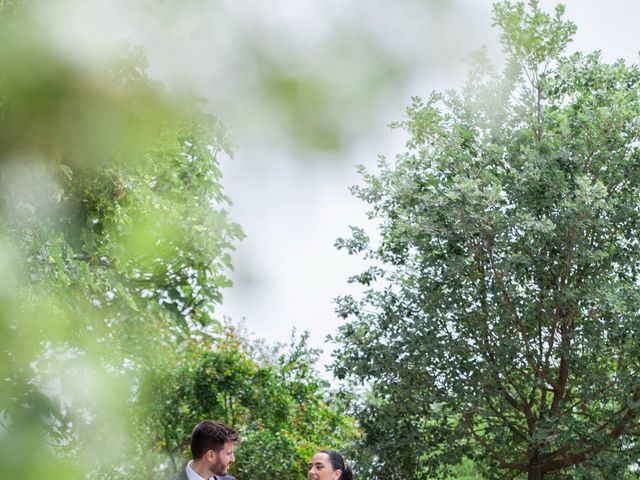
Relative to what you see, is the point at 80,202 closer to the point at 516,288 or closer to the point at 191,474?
the point at 191,474

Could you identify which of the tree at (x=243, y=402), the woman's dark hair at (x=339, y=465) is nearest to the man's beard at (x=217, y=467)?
the woman's dark hair at (x=339, y=465)

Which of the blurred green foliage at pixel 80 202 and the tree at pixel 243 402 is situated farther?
the tree at pixel 243 402

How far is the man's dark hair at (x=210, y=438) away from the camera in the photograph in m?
5.47

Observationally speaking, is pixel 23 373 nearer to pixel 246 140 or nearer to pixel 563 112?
pixel 246 140

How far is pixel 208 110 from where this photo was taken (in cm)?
71

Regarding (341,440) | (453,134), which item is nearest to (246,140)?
(453,134)

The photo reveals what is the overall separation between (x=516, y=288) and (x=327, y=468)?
4.81 m

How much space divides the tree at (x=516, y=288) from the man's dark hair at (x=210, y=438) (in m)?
4.70

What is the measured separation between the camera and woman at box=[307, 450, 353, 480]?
6047 mm

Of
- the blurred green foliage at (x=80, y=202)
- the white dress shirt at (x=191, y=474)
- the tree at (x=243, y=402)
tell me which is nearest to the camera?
the blurred green foliage at (x=80, y=202)

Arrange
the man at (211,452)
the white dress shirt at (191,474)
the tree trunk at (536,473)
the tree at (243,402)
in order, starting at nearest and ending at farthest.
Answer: the white dress shirt at (191,474) → the man at (211,452) → the tree trunk at (536,473) → the tree at (243,402)

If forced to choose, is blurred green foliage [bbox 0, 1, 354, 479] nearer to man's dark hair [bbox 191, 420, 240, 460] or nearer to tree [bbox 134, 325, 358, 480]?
man's dark hair [bbox 191, 420, 240, 460]

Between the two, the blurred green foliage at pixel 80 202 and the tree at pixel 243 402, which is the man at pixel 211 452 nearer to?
the blurred green foliage at pixel 80 202

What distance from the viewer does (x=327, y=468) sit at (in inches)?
238
